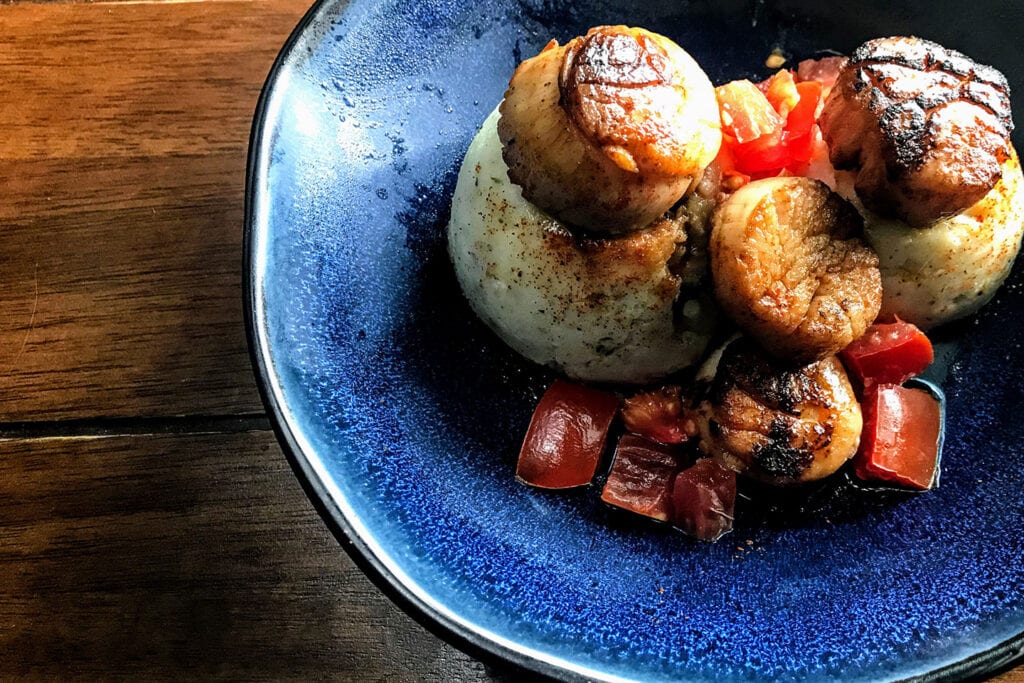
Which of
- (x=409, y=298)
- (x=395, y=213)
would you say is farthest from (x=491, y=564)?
(x=395, y=213)

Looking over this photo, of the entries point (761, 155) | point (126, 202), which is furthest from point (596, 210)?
point (126, 202)

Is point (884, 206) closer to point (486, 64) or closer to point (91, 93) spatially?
point (486, 64)

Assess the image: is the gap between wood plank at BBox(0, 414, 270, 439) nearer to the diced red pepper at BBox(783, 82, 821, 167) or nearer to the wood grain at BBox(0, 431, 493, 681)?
the wood grain at BBox(0, 431, 493, 681)

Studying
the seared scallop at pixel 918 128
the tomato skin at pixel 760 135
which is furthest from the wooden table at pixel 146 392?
the tomato skin at pixel 760 135

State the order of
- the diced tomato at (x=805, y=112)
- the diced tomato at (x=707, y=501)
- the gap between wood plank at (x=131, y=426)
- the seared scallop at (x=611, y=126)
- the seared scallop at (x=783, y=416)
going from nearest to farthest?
the seared scallop at (x=611, y=126)
the seared scallop at (x=783, y=416)
the diced tomato at (x=707, y=501)
the diced tomato at (x=805, y=112)
the gap between wood plank at (x=131, y=426)

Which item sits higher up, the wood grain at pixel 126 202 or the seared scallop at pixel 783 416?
the seared scallop at pixel 783 416

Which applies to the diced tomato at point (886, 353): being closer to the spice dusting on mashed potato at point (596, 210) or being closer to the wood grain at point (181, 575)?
the spice dusting on mashed potato at point (596, 210)
